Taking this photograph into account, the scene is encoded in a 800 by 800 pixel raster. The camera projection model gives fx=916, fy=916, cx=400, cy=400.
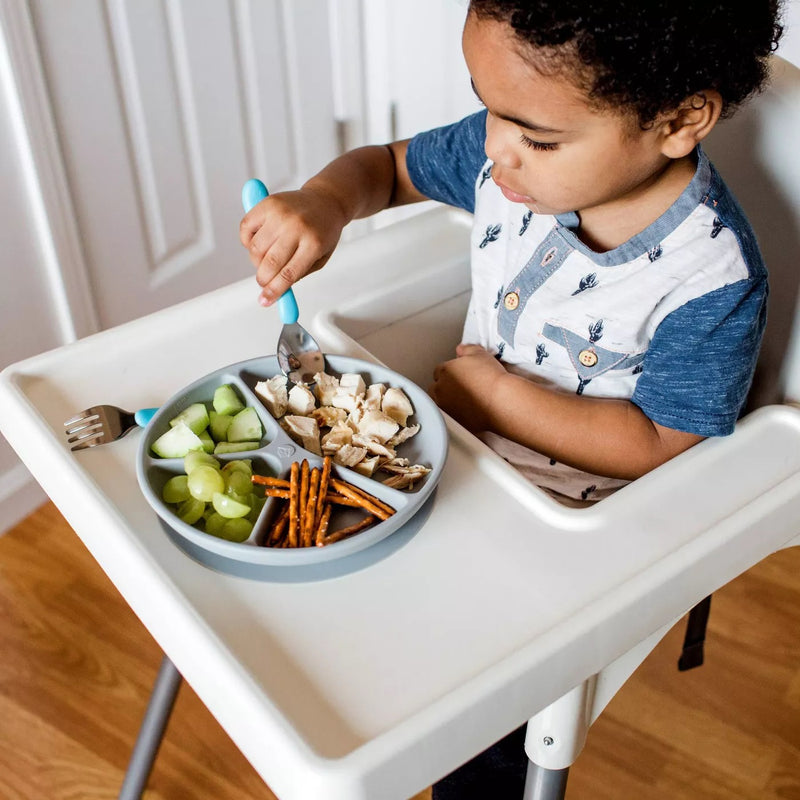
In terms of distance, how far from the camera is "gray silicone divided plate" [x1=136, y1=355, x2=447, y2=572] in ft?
1.80

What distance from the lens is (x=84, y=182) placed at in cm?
153

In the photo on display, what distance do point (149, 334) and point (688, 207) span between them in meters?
0.45

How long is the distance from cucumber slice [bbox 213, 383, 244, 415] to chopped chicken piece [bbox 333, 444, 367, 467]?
0.28 ft

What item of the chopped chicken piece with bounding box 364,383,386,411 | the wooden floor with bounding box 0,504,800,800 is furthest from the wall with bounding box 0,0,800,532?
the chopped chicken piece with bounding box 364,383,386,411

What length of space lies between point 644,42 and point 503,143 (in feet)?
0.39

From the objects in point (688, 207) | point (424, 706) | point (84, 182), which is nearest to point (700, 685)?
point (688, 207)

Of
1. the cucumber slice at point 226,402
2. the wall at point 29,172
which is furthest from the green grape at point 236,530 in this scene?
the wall at point 29,172

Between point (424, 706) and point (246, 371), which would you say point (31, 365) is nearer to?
point (246, 371)

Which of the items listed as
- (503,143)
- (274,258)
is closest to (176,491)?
(274,258)

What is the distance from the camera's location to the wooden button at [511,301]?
0.83m

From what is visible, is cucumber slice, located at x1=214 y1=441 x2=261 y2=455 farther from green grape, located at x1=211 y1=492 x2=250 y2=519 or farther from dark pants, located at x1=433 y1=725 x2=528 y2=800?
dark pants, located at x1=433 y1=725 x2=528 y2=800

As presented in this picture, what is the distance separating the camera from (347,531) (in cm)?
57

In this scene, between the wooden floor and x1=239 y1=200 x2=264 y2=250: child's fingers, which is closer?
x1=239 y1=200 x2=264 y2=250: child's fingers

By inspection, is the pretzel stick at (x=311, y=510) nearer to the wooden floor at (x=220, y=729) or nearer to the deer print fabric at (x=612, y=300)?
the deer print fabric at (x=612, y=300)
